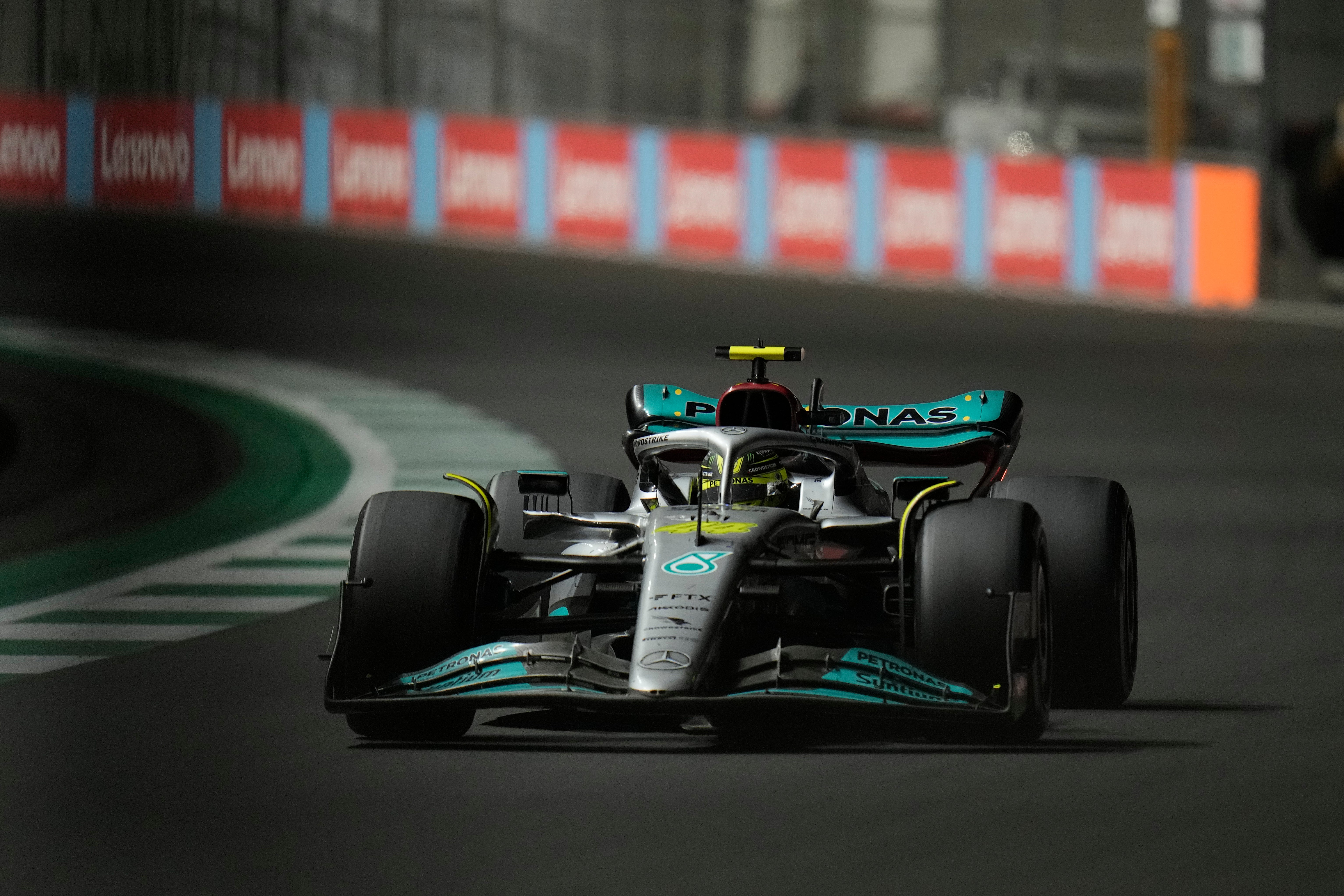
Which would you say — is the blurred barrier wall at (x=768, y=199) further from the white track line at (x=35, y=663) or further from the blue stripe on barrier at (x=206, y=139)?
the white track line at (x=35, y=663)

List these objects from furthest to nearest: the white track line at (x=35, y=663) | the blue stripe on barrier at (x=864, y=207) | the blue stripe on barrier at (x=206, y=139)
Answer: the blue stripe on barrier at (x=864, y=207), the white track line at (x=35, y=663), the blue stripe on barrier at (x=206, y=139)

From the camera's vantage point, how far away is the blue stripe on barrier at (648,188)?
31.9 metres

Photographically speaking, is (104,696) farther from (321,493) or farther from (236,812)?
(321,493)

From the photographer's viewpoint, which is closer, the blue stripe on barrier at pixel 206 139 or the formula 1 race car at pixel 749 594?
the blue stripe on barrier at pixel 206 139

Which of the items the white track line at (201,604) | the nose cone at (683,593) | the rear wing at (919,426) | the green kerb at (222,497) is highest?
the rear wing at (919,426)

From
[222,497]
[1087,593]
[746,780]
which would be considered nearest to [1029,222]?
[222,497]

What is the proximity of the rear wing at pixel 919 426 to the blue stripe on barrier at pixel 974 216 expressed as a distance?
19213 mm

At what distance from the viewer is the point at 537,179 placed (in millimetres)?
33312

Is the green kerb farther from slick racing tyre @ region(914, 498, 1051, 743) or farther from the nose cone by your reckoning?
slick racing tyre @ region(914, 498, 1051, 743)

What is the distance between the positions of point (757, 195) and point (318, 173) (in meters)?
6.92

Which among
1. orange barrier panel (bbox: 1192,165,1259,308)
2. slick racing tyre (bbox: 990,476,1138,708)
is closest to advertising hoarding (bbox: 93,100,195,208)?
slick racing tyre (bbox: 990,476,1138,708)

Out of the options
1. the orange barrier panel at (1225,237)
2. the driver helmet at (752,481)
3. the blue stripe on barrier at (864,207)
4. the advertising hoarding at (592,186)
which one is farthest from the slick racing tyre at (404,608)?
the advertising hoarding at (592,186)

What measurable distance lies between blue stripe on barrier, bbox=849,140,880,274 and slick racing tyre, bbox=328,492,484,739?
21828mm

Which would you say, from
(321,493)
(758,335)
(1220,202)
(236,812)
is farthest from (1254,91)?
(236,812)
